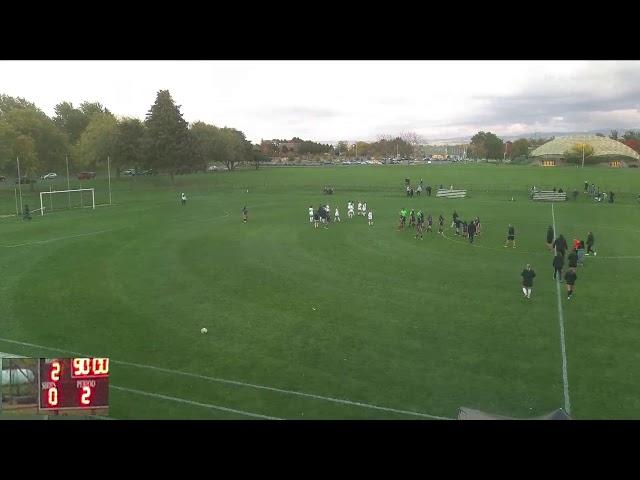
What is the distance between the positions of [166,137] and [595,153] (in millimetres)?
77761

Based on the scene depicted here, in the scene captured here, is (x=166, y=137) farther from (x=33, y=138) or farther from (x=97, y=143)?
(x=33, y=138)

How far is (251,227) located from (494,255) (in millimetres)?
15434

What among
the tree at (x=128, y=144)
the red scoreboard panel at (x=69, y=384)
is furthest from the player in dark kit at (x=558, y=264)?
the tree at (x=128, y=144)

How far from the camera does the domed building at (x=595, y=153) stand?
3762 inches

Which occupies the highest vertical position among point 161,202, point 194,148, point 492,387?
point 194,148

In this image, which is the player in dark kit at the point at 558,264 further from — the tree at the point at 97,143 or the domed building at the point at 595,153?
the domed building at the point at 595,153

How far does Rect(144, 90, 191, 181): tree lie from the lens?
6009 cm

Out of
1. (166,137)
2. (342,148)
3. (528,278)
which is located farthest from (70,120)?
(342,148)

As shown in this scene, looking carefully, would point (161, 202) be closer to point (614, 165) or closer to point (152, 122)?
point (152, 122)

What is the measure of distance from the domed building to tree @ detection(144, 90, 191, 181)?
65879 mm

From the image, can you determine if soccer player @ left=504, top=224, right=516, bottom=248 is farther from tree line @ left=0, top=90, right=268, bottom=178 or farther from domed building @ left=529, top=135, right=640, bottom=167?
domed building @ left=529, top=135, right=640, bottom=167

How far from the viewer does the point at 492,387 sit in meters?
11.0

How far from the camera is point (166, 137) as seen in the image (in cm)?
6000

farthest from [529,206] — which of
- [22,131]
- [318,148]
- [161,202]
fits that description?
[318,148]
